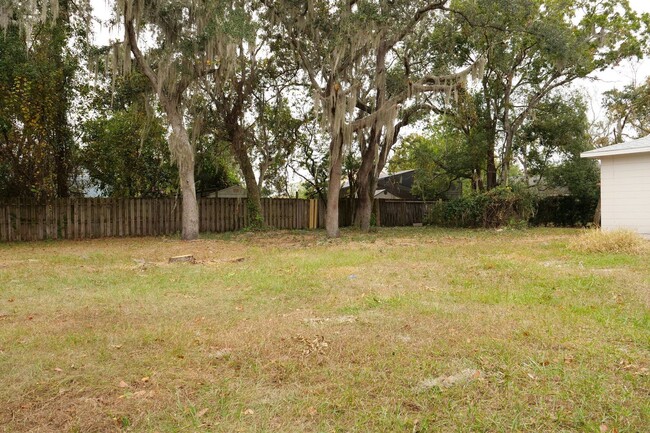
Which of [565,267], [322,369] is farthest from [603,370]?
[565,267]

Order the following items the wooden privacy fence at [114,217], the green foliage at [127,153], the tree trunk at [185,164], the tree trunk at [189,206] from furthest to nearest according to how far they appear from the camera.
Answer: the green foliage at [127,153]
the wooden privacy fence at [114,217]
the tree trunk at [189,206]
the tree trunk at [185,164]

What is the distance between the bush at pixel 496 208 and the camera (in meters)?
18.5

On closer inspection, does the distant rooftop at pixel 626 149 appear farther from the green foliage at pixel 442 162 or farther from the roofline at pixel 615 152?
the green foliage at pixel 442 162

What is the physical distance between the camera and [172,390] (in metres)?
2.96

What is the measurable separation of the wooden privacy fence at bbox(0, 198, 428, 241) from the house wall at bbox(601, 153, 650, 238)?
10.9 metres

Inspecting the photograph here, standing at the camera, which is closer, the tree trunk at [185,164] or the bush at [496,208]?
the tree trunk at [185,164]

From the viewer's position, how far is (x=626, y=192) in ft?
40.9

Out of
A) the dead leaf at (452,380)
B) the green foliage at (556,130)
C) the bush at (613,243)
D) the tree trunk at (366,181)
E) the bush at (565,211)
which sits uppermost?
the green foliage at (556,130)

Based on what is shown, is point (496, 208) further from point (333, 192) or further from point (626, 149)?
point (333, 192)

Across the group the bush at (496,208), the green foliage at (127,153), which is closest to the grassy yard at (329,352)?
the green foliage at (127,153)

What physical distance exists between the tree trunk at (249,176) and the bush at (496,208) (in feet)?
27.8

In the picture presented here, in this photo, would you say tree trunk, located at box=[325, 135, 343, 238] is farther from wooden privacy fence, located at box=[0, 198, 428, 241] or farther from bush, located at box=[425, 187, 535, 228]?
bush, located at box=[425, 187, 535, 228]

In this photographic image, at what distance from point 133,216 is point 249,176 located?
4.26m

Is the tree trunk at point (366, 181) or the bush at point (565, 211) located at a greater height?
the tree trunk at point (366, 181)
